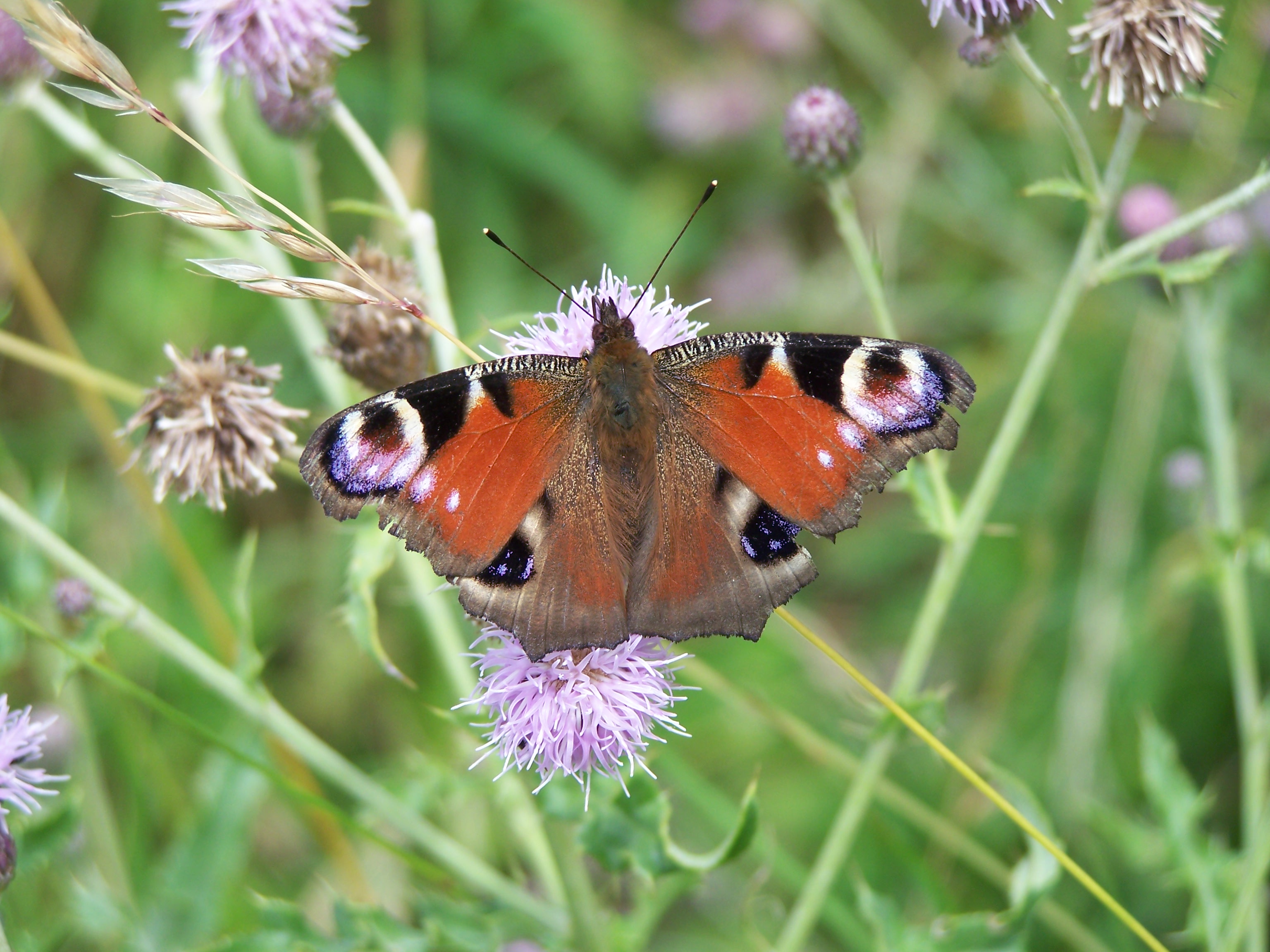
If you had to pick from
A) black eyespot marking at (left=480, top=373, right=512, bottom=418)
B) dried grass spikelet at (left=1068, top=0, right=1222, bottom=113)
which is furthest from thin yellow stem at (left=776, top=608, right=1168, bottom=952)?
dried grass spikelet at (left=1068, top=0, right=1222, bottom=113)

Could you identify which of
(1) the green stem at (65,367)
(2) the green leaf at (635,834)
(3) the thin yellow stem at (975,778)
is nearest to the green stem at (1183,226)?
(3) the thin yellow stem at (975,778)

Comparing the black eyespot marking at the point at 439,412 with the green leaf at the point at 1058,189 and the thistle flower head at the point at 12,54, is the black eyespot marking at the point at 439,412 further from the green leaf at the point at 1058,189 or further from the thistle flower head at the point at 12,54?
the thistle flower head at the point at 12,54

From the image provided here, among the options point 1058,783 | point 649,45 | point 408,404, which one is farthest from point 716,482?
point 649,45

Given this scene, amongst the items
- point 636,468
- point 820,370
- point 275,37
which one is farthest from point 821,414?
point 275,37

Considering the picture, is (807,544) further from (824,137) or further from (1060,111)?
(1060,111)

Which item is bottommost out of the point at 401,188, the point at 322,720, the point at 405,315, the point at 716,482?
the point at 322,720

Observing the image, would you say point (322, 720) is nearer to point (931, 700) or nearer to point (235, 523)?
point (235, 523)
